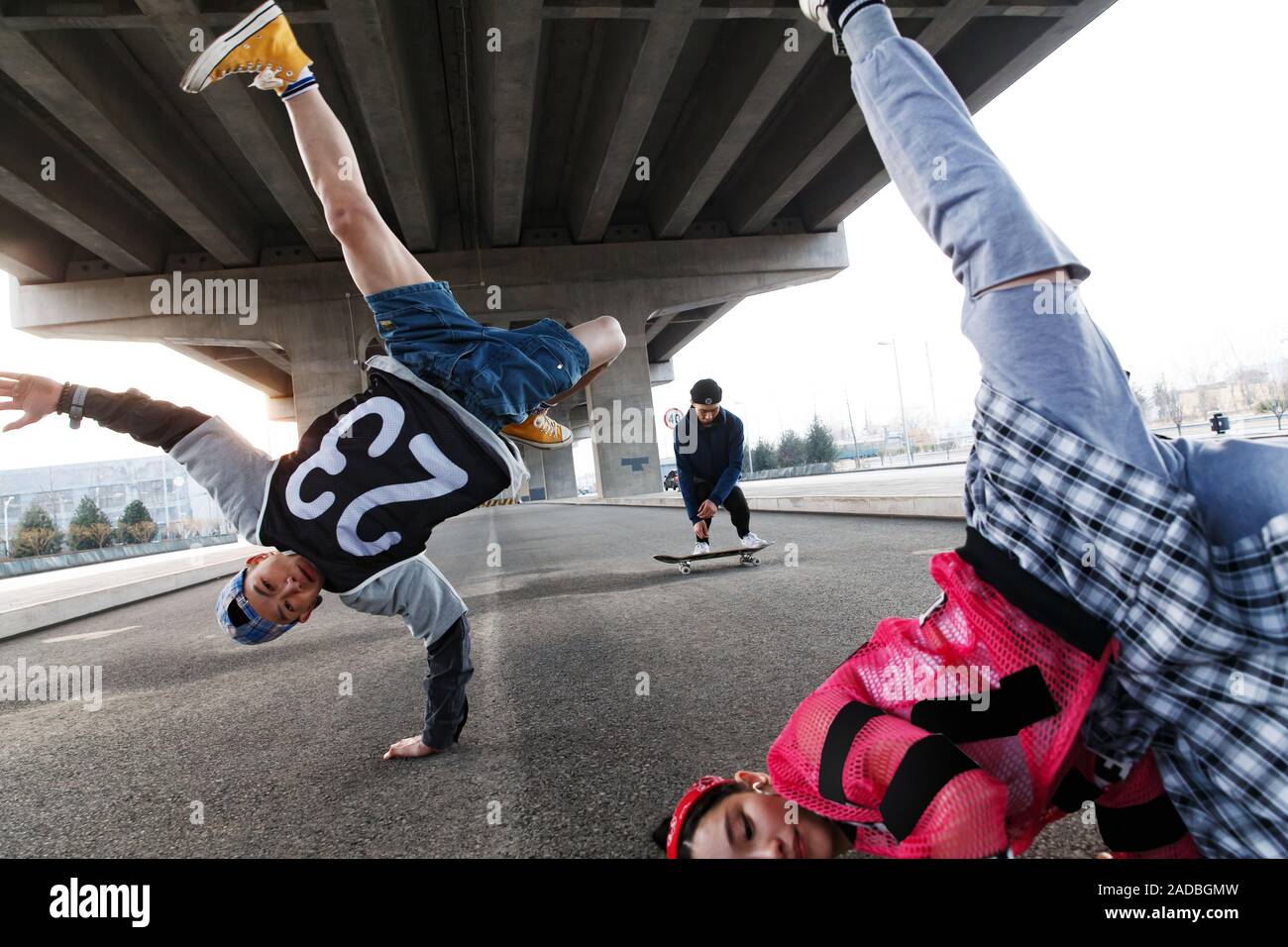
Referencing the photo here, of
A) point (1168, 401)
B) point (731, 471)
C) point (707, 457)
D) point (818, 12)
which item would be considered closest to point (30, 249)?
point (707, 457)

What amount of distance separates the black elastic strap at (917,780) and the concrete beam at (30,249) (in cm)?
2471

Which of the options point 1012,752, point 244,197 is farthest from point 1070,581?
point 244,197

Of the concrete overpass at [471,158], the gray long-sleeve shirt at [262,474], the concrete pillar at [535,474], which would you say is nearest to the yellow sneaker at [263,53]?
the gray long-sleeve shirt at [262,474]

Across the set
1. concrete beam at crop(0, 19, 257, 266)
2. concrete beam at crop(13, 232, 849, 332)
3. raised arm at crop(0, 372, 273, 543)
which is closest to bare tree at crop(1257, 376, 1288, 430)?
concrete beam at crop(13, 232, 849, 332)

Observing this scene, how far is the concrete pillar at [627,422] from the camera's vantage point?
2734cm

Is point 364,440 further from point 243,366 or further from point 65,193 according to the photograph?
point 243,366

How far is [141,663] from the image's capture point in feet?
15.5

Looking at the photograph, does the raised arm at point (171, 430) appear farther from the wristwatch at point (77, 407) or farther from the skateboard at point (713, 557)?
the skateboard at point (713, 557)

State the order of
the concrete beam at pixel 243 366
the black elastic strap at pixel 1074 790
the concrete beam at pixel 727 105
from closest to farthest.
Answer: the black elastic strap at pixel 1074 790 < the concrete beam at pixel 727 105 < the concrete beam at pixel 243 366

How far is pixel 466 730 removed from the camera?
265 cm

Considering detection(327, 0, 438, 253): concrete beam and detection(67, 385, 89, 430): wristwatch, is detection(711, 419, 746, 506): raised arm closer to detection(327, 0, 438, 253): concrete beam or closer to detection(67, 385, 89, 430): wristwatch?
detection(67, 385, 89, 430): wristwatch

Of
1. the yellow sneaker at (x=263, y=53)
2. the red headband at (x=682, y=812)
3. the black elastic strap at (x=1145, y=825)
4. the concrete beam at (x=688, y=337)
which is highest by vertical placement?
the concrete beam at (x=688, y=337)

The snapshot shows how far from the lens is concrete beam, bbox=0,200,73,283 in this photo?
62.1ft
